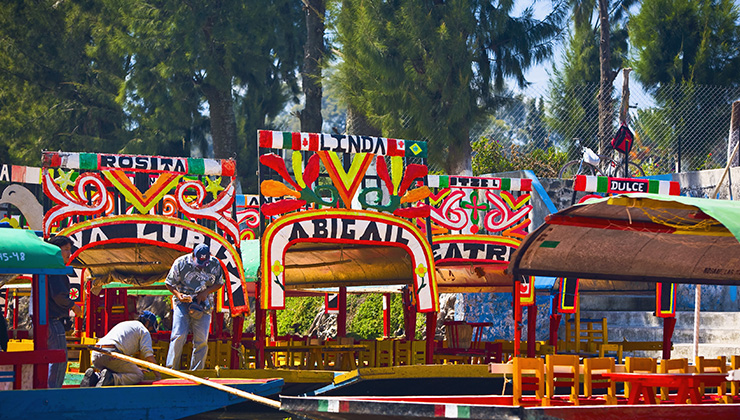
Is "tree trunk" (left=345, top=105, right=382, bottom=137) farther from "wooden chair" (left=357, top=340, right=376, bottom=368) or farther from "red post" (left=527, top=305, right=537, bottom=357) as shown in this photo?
"red post" (left=527, top=305, right=537, bottom=357)

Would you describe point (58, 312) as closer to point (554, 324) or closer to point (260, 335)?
point (260, 335)

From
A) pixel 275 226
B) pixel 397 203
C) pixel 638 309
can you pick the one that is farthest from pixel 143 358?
pixel 638 309

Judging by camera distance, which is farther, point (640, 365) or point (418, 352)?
point (418, 352)

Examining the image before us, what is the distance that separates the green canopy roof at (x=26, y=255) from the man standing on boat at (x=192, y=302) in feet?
6.86

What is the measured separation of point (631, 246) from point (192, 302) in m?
4.87

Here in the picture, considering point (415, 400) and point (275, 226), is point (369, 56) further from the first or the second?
point (415, 400)

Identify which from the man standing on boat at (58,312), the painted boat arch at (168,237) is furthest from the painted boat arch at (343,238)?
the man standing on boat at (58,312)

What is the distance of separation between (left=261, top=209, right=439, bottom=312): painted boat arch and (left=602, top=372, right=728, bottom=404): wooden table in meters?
4.33

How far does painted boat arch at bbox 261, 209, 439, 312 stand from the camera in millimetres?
11922

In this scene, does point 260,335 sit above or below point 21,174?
below

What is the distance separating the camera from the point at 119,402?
9.05 meters

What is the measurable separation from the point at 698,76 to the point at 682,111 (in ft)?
10.7

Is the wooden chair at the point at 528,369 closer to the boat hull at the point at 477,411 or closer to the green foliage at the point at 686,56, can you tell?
the boat hull at the point at 477,411

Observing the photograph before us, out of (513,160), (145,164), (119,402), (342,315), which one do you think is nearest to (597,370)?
(119,402)
